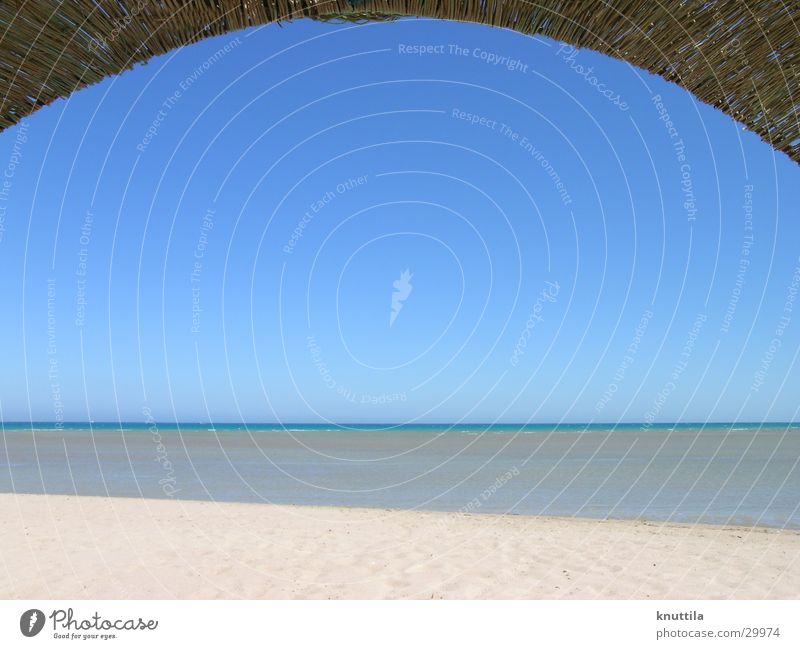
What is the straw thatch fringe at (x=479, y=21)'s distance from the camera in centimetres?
213

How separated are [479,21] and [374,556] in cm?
528

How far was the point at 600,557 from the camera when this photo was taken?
21.4 ft
